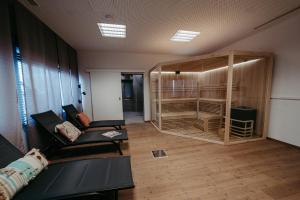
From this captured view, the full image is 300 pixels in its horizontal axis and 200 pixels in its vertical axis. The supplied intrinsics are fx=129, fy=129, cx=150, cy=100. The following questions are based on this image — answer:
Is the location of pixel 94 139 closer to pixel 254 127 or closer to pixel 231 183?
pixel 231 183

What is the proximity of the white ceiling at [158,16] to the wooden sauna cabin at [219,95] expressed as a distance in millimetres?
727

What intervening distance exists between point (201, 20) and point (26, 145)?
4146 millimetres

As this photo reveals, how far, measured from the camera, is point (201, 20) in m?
2.83

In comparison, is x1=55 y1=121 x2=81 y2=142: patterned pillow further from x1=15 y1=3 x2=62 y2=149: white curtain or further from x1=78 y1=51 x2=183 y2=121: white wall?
x1=78 y1=51 x2=183 y2=121: white wall

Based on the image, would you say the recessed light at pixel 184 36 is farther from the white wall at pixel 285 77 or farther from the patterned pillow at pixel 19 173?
the patterned pillow at pixel 19 173

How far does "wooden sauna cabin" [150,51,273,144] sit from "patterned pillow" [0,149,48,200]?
10.2 ft

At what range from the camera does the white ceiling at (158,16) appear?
225cm

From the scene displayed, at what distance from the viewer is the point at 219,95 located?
4539 millimetres

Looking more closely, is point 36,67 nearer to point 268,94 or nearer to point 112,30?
point 112,30

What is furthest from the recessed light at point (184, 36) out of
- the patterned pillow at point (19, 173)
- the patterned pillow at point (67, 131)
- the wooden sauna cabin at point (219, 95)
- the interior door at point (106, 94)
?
the patterned pillow at point (19, 173)

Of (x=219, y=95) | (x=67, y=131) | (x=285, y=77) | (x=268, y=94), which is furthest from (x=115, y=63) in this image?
(x=285, y=77)

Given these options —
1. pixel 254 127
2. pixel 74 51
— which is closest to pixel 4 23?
pixel 74 51

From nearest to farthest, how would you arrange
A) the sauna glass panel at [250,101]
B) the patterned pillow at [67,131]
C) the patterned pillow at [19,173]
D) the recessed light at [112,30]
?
the patterned pillow at [19,173], the patterned pillow at [67,131], the recessed light at [112,30], the sauna glass panel at [250,101]

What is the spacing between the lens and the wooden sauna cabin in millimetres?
3279
